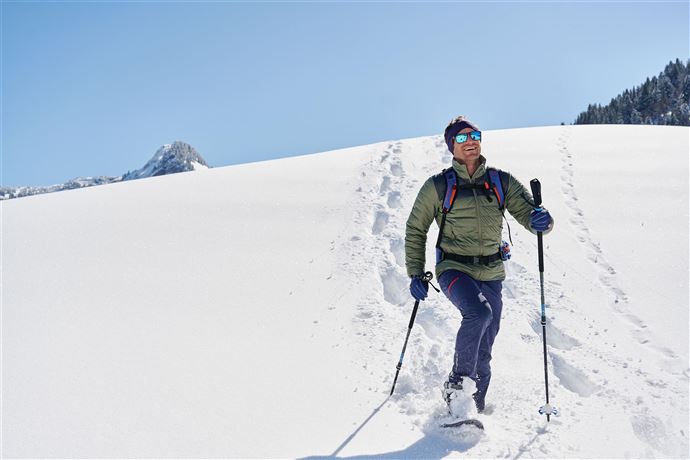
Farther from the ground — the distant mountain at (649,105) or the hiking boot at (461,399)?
the distant mountain at (649,105)

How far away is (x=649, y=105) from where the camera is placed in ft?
216

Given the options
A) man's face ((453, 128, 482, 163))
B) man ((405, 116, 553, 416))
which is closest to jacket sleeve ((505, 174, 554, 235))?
man ((405, 116, 553, 416))

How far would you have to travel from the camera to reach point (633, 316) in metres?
5.43

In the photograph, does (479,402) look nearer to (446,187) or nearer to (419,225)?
(419,225)

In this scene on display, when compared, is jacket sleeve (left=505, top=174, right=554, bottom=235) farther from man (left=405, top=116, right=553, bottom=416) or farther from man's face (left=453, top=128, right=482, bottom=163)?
man's face (left=453, top=128, right=482, bottom=163)

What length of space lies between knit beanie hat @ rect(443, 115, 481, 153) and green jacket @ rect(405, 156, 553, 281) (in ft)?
0.74

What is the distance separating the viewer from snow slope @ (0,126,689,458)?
335cm

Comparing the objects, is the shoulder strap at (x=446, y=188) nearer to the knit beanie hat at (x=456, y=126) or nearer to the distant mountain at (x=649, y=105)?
the knit beanie hat at (x=456, y=126)

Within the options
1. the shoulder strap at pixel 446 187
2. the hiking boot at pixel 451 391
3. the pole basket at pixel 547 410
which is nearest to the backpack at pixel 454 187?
the shoulder strap at pixel 446 187

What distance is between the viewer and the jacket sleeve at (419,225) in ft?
12.6

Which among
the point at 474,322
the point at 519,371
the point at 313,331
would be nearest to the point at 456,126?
the point at 474,322

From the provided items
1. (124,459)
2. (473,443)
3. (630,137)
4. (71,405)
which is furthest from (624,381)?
(630,137)

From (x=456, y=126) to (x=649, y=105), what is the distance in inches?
3084

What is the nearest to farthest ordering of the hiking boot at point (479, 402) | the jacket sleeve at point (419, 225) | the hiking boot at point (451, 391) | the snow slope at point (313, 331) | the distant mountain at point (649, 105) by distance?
1. the snow slope at point (313, 331)
2. the hiking boot at point (451, 391)
3. the hiking boot at point (479, 402)
4. the jacket sleeve at point (419, 225)
5. the distant mountain at point (649, 105)
